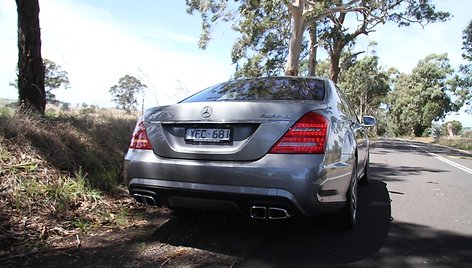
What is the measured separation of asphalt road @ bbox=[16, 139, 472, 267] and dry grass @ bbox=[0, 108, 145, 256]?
0.39m

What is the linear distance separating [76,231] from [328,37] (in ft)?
61.3

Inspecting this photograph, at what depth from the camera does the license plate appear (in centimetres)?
289

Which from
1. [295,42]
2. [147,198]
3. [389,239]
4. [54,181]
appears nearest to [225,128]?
[147,198]

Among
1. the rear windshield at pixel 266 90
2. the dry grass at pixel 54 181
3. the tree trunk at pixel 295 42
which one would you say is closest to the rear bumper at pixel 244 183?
the rear windshield at pixel 266 90

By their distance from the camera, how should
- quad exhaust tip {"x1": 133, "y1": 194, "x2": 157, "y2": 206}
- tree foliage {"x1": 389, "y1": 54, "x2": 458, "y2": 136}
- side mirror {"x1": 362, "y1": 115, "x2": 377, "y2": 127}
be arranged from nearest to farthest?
1. quad exhaust tip {"x1": 133, "y1": 194, "x2": 157, "y2": 206}
2. side mirror {"x1": 362, "y1": 115, "x2": 377, "y2": 127}
3. tree foliage {"x1": 389, "y1": 54, "x2": 458, "y2": 136}

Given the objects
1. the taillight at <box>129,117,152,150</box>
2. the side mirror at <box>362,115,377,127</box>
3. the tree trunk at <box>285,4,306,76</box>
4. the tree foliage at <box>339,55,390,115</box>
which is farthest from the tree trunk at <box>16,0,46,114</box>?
the tree foliage at <box>339,55,390,115</box>

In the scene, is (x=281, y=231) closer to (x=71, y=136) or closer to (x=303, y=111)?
(x=303, y=111)

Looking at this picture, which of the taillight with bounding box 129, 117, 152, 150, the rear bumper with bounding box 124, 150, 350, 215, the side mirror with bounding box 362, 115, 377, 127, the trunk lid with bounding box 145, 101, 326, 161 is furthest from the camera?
the side mirror with bounding box 362, 115, 377, 127

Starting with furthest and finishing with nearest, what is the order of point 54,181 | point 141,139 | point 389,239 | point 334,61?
point 334,61, point 54,181, point 389,239, point 141,139

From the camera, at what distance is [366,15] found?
19.5m

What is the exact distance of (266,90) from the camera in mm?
3619

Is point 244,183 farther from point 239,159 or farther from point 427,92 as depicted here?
point 427,92

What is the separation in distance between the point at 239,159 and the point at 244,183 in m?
0.19

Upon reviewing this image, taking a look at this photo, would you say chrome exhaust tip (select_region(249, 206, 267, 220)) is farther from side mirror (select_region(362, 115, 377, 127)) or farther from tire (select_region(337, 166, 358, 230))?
side mirror (select_region(362, 115, 377, 127))
